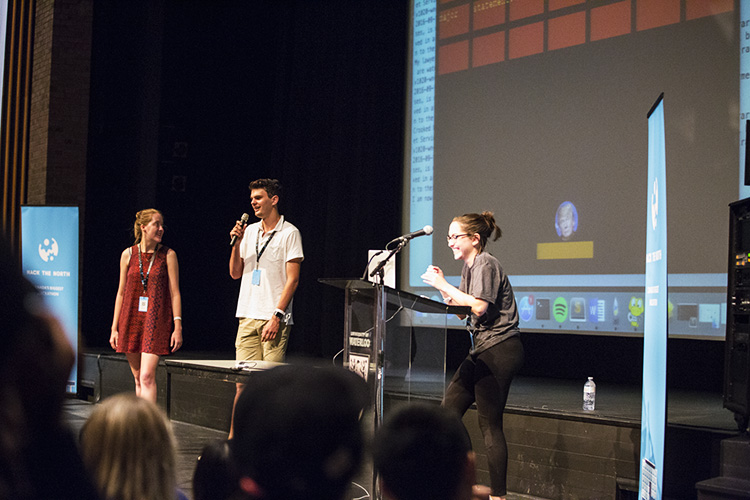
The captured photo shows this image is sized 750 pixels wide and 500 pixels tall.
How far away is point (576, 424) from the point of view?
382 cm

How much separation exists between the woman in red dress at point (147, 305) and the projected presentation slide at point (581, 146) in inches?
95.0

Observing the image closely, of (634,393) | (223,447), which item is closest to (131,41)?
(634,393)

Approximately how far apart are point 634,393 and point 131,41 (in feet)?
20.5

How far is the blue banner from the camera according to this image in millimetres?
6230

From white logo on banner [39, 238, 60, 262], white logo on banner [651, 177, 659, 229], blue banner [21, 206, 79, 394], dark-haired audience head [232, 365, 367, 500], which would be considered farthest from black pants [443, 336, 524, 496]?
white logo on banner [39, 238, 60, 262]

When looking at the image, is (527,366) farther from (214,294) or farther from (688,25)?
(214,294)

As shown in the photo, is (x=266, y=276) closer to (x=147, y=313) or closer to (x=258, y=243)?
(x=258, y=243)

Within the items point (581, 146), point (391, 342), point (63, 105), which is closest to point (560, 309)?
point (581, 146)

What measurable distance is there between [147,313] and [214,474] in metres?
3.77

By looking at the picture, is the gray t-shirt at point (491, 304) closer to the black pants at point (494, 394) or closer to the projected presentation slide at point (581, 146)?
the black pants at point (494, 394)

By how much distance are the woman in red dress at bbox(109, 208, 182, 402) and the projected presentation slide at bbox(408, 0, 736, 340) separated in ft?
7.92

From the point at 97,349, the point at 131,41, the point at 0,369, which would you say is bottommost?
the point at 97,349

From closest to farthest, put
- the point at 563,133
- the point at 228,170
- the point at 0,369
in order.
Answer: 1. the point at 0,369
2. the point at 563,133
3. the point at 228,170

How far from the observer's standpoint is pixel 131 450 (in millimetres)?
1074
